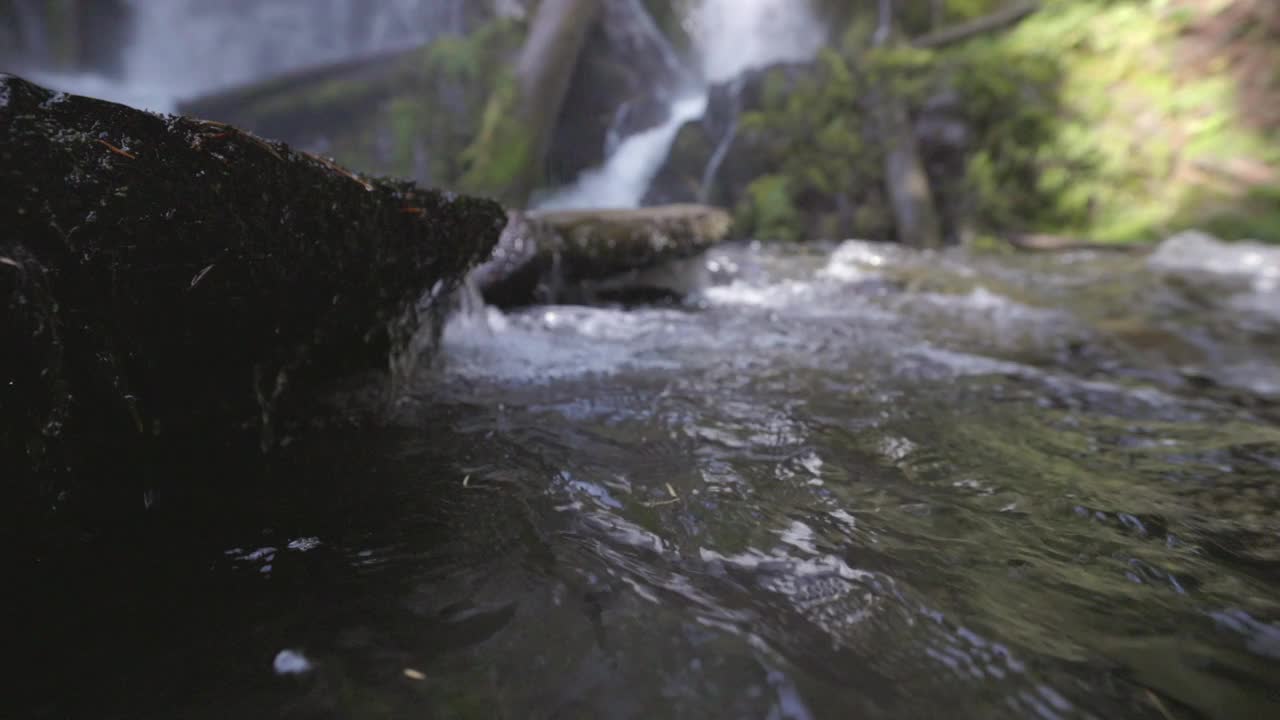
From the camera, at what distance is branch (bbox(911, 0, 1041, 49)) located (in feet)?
41.9

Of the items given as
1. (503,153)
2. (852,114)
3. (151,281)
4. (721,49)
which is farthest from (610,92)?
(151,281)

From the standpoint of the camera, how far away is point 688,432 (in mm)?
2330

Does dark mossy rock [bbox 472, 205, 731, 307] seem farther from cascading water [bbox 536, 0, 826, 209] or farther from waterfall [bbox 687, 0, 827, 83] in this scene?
waterfall [bbox 687, 0, 827, 83]

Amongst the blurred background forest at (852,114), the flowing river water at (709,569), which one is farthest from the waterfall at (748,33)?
the flowing river water at (709,569)

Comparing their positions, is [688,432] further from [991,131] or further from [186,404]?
[991,131]

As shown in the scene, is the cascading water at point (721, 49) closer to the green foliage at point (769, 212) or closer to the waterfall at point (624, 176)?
the waterfall at point (624, 176)

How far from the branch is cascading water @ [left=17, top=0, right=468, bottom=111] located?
13.5m

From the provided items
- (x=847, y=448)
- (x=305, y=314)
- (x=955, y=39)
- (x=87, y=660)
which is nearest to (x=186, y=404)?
(x=305, y=314)

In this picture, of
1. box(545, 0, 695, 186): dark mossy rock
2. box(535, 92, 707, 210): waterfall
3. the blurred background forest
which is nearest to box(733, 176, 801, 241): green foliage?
the blurred background forest

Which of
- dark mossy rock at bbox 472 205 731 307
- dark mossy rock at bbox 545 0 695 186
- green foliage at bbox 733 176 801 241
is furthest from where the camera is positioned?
dark mossy rock at bbox 545 0 695 186

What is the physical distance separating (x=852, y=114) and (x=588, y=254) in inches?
381

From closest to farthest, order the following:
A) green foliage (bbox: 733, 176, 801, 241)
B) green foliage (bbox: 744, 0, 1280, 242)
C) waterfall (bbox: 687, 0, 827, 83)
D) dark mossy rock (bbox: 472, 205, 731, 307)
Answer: dark mossy rock (bbox: 472, 205, 731, 307) < green foliage (bbox: 744, 0, 1280, 242) < green foliage (bbox: 733, 176, 801, 241) < waterfall (bbox: 687, 0, 827, 83)

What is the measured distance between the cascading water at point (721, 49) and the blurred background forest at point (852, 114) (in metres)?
0.15

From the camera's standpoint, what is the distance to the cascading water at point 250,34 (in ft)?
66.3
